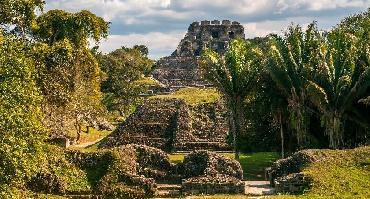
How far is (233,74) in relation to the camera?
77.5 feet

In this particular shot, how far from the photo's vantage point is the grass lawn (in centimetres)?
2204

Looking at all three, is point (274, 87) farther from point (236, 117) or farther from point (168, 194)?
point (168, 194)

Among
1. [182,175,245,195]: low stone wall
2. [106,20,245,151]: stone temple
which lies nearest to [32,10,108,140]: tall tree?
[106,20,245,151]: stone temple

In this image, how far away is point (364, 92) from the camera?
2145cm

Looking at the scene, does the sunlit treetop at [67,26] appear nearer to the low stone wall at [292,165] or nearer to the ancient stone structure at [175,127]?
the ancient stone structure at [175,127]

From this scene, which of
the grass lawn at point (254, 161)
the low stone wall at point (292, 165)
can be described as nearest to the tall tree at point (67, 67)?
the grass lawn at point (254, 161)

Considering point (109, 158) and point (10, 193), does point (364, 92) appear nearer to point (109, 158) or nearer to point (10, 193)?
point (109, 158)

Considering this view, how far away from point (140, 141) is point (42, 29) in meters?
10.5

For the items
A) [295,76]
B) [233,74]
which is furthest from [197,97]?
[295,76]

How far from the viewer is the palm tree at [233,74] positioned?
23469mm

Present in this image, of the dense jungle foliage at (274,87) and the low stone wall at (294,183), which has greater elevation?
the dense jungle foliage at (274,87)

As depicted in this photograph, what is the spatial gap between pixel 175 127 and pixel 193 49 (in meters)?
30.0

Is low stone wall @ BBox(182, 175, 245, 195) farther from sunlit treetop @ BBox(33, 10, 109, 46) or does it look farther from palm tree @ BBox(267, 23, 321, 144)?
sunlit treetop @ BBox(33, 10, 109, 46)

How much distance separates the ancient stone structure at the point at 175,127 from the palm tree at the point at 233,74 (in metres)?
4.69
